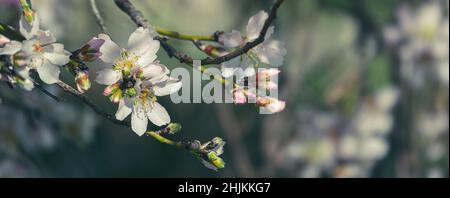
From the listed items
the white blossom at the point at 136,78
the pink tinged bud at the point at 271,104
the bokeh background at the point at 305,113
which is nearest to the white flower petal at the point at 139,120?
the white blossom at the point at 136,78

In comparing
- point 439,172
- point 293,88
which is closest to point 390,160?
point 439,172

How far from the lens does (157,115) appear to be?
71 cm

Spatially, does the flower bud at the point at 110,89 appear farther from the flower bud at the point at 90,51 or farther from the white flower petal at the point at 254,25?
the white flower petal at the point at 254,25

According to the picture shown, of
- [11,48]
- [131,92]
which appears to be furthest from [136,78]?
[11,48]

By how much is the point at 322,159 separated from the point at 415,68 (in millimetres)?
299

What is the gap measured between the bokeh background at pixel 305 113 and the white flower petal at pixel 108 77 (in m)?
0.96

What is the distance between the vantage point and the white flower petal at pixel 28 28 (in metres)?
0.63

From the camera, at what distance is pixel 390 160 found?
1812mm

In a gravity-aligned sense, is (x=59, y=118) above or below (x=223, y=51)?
above

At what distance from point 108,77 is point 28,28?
81 mm

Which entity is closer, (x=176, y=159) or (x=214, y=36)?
(x=214, y=36)

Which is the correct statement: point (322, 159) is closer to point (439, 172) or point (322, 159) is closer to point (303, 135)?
point (303, 135)

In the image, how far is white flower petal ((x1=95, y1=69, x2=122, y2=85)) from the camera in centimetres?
68
